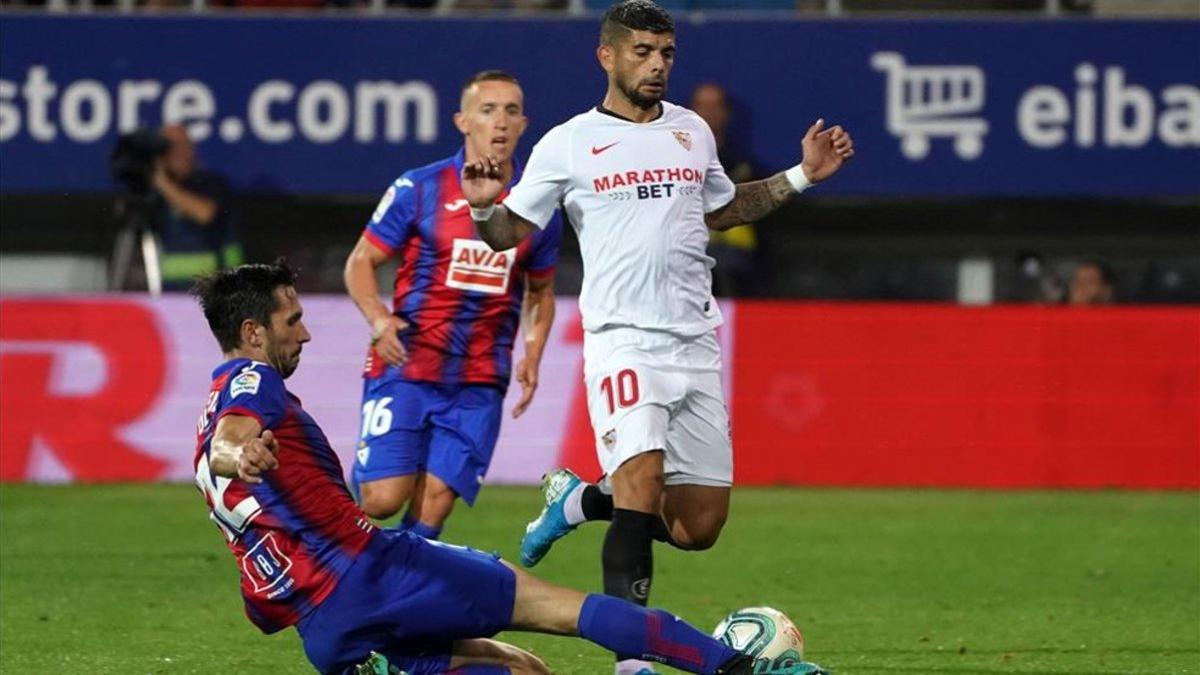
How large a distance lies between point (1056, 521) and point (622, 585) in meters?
6.79

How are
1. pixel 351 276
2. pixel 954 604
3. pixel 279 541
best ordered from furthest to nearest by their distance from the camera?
pixel 954 604, pixel 351 276, pixel 279 541

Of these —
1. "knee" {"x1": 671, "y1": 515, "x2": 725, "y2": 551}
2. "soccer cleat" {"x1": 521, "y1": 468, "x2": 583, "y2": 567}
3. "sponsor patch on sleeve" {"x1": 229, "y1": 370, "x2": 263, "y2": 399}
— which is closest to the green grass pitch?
"soccer cleat" {"x1": 521, "y1": 468, "x2": 583, "y2": 567}

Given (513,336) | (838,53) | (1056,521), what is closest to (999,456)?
(1056,521)

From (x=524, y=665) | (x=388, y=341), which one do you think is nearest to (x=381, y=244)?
(x=388, y=341)

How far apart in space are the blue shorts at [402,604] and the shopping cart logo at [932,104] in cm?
966

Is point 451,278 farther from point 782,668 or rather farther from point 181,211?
point 181,211

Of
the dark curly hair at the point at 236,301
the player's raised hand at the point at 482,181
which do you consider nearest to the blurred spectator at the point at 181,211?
the player's raised hand at the point at 482,181

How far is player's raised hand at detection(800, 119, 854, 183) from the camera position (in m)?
7.83

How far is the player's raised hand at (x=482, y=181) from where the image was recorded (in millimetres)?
7207

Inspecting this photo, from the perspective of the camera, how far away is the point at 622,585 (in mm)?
7191

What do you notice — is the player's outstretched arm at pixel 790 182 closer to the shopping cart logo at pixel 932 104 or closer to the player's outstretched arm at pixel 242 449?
the player's outstretched arm at pixel 242 449

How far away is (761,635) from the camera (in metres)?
7.23

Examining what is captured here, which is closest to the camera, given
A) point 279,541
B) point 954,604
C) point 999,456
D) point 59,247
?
point 279,541

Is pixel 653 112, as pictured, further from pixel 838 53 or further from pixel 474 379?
pixel 838 53
